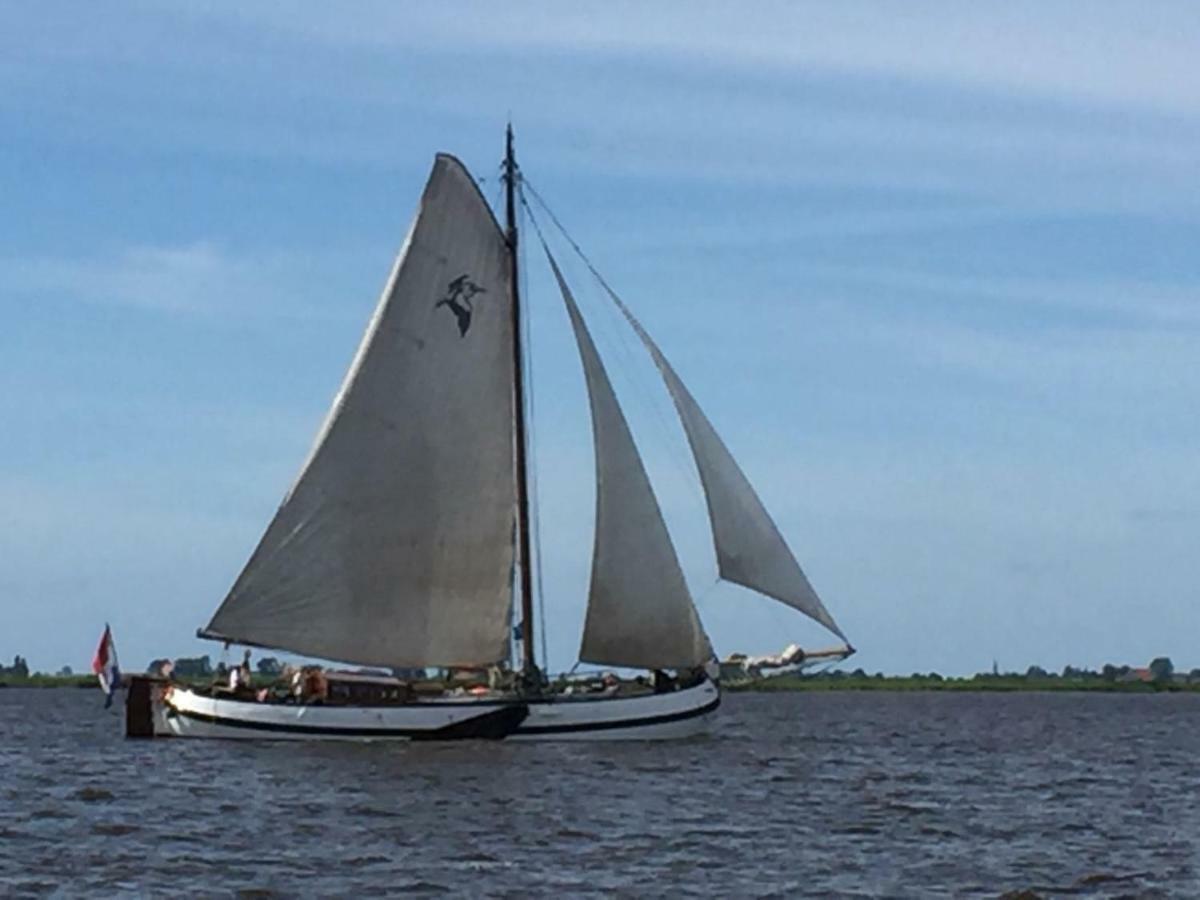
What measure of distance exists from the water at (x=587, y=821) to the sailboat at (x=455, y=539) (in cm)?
159

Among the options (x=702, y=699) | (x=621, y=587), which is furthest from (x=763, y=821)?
(x=702, y=699)

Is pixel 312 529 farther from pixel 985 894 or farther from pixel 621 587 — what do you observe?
pixel 985 894

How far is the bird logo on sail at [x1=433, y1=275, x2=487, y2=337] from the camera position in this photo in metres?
65.6

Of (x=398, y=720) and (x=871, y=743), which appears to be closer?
(x=398, y=720)

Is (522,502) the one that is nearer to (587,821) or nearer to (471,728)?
(471,728)

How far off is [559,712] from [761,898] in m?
31.5

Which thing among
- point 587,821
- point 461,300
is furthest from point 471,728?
point 587,821

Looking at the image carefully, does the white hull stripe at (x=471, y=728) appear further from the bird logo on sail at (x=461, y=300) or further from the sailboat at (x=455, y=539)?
the bird logo on sail at (x=461, y=300)

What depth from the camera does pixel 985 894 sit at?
34812 mm

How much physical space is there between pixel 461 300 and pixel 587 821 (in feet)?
80.2

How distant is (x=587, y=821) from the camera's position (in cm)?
4447

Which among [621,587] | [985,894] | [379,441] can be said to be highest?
[379,441]

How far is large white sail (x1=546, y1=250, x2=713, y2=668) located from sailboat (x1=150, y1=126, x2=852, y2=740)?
0.04m

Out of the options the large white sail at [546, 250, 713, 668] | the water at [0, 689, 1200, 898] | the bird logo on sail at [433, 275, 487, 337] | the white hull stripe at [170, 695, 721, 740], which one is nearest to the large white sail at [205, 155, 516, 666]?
the bird logo on sail at [433, 275, 487, 337]
